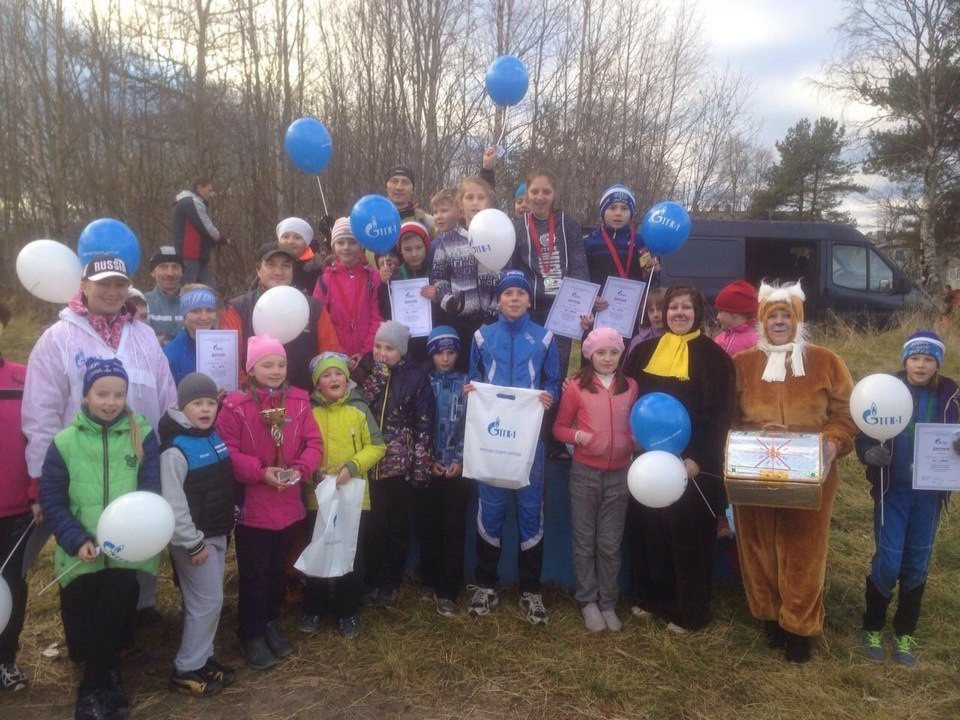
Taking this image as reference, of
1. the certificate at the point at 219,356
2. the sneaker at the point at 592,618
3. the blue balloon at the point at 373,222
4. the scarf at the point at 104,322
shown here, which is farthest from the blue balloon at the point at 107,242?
the sneaker at the point at 592,618

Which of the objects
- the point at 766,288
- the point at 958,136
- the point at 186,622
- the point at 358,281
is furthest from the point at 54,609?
the point at 958,136

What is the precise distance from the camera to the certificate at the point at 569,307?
167 inches

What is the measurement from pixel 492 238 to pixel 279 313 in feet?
4.27

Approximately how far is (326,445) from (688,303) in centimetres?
209

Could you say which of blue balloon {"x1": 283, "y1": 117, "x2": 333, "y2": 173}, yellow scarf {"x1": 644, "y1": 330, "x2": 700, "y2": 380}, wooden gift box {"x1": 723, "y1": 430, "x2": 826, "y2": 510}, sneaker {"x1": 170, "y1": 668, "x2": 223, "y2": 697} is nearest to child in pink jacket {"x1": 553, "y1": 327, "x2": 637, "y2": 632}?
yellow scarf {"x1": 644, "y1": 330, "x2": 700, "y2": 380}

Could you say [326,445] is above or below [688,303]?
below

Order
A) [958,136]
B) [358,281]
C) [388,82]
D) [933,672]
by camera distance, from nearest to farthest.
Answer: [933,672]
[358,281]
[388,82]
[958,136]

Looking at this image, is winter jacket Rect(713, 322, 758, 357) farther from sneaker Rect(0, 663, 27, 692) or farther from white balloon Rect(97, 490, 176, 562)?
sneaker Rect(0, 663, 27, 692)

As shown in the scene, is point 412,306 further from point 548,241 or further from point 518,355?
point 548,241

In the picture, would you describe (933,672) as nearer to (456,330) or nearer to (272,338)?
(456,330)

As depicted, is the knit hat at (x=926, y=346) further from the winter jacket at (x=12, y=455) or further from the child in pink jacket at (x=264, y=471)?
the winter jacket at (x=12, y=455)

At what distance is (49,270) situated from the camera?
138 inches

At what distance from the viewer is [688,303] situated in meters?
3.73

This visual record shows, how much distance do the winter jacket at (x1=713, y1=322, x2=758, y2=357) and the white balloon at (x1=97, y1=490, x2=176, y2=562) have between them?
332 cm
